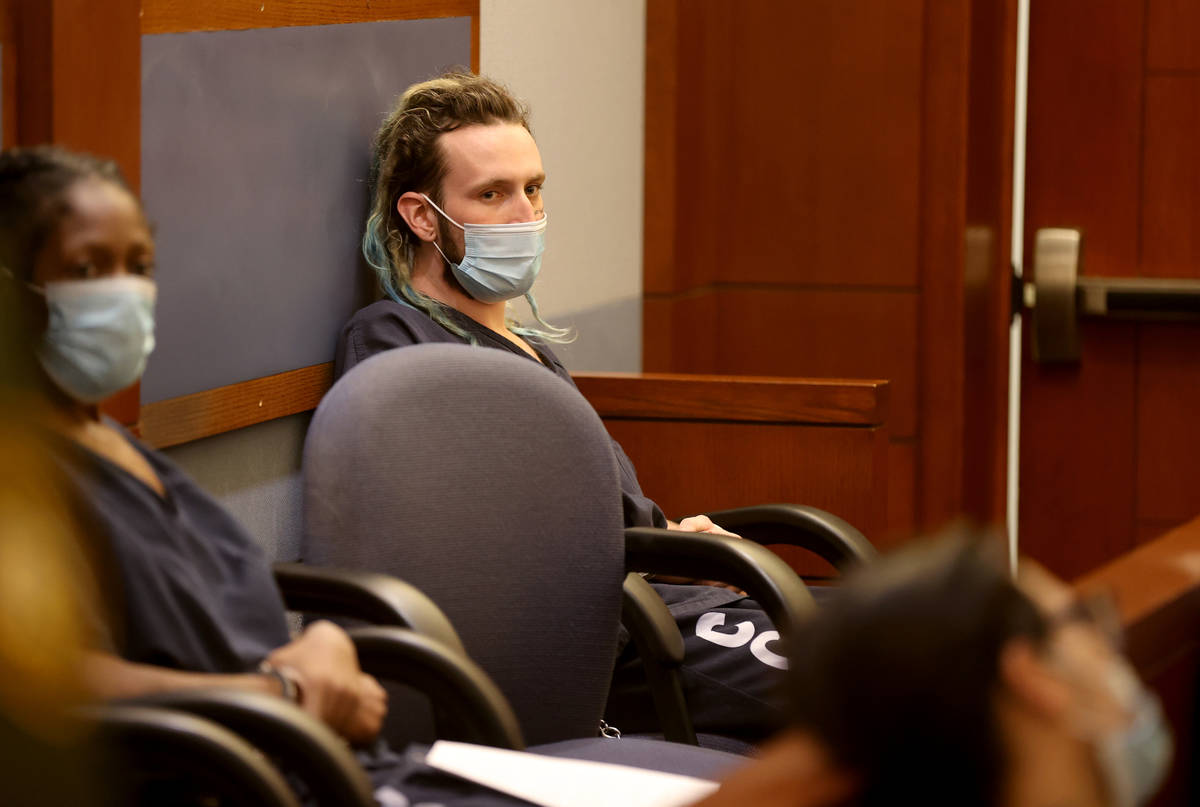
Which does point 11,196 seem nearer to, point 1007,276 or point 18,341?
point 18,341

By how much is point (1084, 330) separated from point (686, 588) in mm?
1569

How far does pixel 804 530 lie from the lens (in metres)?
2.12

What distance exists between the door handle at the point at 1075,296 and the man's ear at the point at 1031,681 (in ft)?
9.05

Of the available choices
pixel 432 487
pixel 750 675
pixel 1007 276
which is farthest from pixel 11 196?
pixel 1007 276

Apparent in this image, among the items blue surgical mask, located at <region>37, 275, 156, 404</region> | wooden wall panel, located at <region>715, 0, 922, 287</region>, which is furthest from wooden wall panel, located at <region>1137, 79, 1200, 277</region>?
blue surgical mask, located at <region>37, 275, 156, 404</region>

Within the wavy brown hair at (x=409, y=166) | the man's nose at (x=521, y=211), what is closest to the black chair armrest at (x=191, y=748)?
the wavy brown hair at (x=409, y=166)

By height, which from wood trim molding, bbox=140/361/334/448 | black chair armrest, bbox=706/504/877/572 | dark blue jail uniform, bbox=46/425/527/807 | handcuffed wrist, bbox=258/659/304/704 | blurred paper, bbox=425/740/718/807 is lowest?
blurred paper, bbox=425/740/718/807

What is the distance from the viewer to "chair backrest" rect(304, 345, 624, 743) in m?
1.66

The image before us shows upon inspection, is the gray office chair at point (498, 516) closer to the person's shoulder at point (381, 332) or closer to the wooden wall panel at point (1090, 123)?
the person's shoulder at point (381, 332)

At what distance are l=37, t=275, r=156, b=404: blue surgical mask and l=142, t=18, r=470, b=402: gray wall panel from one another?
0.41 meters

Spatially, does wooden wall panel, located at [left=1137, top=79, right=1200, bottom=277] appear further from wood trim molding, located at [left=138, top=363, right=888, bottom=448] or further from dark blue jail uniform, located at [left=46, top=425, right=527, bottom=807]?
dark blue jail uniform, located at [left=46, top=425, right=527, bottom=807]

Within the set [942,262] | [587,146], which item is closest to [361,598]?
[587,146]

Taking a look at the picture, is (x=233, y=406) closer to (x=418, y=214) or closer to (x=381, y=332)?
(x=381, y=332)

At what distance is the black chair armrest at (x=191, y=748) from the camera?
3.60 ft
